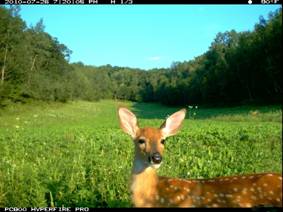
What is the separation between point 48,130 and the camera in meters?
19.1

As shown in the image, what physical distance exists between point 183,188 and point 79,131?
1358 centimetres

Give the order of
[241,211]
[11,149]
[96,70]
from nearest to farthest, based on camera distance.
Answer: [241,211], [96,70], [11,149]

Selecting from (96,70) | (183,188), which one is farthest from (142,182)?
(96,70)

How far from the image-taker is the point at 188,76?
32.7 feet

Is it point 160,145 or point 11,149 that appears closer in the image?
point 160,145

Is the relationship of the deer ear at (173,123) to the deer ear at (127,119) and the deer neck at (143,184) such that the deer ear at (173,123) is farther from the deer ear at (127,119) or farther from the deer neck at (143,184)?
the deer neck at (143,184)

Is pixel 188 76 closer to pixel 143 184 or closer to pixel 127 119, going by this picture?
pixel 127 119

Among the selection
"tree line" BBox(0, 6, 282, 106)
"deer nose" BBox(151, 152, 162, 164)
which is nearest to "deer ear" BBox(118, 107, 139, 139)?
"deer nose" BBox(151, 152, 162, 164)

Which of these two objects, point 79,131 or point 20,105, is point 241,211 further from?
point 79,131

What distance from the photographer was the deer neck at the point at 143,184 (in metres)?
5.20

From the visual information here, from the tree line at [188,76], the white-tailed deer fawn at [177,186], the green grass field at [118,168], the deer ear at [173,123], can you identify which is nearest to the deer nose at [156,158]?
the white-tailed deer fawn at [177,186]

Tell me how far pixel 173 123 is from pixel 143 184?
72 cm

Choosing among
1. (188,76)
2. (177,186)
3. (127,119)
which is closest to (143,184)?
(177,186)

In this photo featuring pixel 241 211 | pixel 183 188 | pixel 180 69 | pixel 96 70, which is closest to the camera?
pixel 241 211
